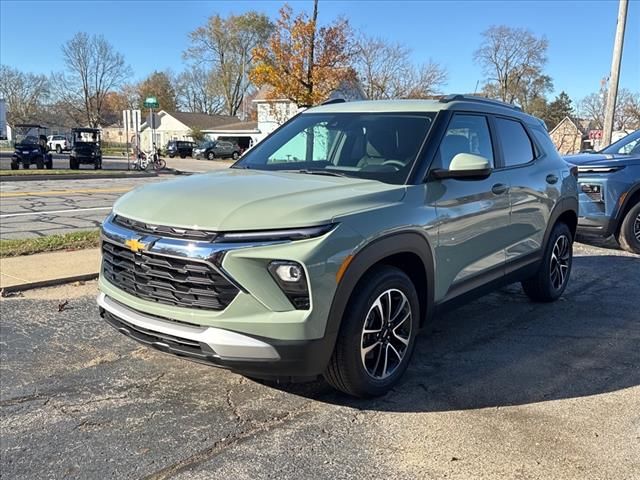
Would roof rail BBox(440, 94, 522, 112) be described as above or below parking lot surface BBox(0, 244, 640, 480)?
above

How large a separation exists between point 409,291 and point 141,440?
71.0 inches

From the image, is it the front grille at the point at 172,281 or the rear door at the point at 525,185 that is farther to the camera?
the rear door at the point at 525,185

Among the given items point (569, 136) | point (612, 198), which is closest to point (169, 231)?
point (612, 198)

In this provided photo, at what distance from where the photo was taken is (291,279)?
2951 millimetres

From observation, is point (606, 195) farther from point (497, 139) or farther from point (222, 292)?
point (222, 292)

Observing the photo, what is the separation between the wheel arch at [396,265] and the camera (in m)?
3.12

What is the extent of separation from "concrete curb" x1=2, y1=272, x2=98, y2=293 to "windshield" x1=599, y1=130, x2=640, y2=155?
26.0 feet

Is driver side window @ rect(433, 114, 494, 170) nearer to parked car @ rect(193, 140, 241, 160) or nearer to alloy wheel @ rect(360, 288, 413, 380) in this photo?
alloy wheel @ rect(360, 288, 413, 380)

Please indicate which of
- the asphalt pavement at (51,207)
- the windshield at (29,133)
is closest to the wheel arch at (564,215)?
the asphalt pavement at (51,207)

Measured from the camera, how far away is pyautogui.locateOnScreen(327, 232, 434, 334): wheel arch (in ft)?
10.3

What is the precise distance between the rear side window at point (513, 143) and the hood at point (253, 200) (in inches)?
68.1

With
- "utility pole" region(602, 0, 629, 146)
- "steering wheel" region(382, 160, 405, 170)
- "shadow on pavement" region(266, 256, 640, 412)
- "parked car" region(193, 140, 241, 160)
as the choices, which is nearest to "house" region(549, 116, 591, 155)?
"parked car" region(193, 140, 241, 160)

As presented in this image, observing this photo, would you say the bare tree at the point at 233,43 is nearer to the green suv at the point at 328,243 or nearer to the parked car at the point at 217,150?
the parked car at the point at 217,150

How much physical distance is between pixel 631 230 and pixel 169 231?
7.67 metres
